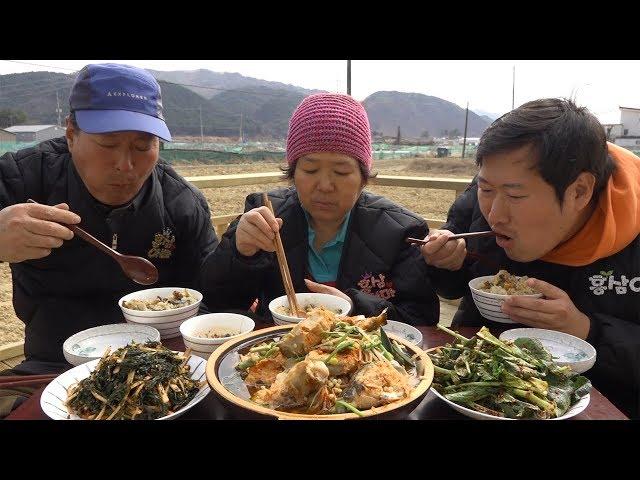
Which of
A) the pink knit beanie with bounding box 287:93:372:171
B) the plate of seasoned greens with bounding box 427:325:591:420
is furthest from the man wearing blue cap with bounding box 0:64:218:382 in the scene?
the plate of seasoned greens with bounding box 427:325:591:420

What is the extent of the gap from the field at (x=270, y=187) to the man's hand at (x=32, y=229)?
3.58 m

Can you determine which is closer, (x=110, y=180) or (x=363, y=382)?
(x=363, y=382)

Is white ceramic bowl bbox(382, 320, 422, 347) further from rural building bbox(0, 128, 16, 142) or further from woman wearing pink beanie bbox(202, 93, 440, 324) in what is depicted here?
rural building bbox(0, 128, 16, 142)

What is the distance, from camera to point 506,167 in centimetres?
192

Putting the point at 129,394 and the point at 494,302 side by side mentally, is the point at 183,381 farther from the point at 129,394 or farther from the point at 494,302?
the point at 494,302

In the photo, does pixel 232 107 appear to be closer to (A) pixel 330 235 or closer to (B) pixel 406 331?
(A) pixel 330 235

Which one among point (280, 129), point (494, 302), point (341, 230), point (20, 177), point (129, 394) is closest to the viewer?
point (129, 394)

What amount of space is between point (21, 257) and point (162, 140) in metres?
0.85

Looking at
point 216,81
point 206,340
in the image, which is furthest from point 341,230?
point 216,81

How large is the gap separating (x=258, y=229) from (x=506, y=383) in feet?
4.12

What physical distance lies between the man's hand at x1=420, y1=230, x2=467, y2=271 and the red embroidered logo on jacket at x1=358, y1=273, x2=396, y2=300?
0.29 m

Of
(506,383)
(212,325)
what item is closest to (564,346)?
(506,383)

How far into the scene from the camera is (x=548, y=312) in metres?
1.82

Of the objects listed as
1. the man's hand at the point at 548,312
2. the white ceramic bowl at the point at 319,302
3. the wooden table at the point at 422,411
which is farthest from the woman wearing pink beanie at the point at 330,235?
the wooden table at the point at 422,411
